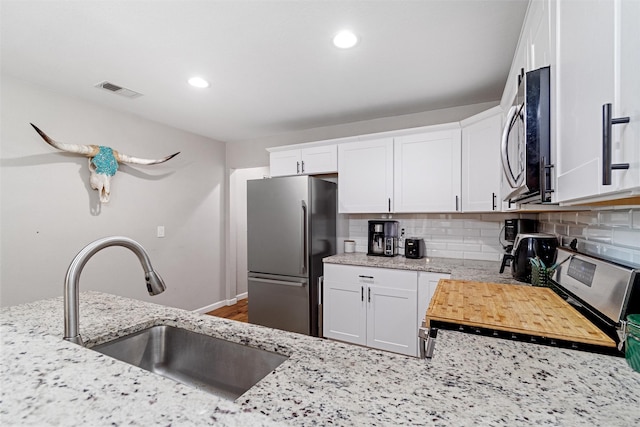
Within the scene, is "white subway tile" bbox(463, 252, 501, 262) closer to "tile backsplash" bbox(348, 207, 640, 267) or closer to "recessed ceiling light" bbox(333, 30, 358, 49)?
"tile backsplash" bbox(348, 207, 640, 267)

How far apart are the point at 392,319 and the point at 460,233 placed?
3.62 ft

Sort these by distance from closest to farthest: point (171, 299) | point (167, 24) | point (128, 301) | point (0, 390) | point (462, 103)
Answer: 1. point (0, 390)
2. point (128, 301)
3. point (167, 24)
4. point (462, 103)
5. point (171, 299)

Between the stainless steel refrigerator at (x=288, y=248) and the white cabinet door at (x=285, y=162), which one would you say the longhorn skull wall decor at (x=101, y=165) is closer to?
the stainless steel refrigerator at (x=288, y=248)

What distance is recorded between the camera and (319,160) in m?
3.17

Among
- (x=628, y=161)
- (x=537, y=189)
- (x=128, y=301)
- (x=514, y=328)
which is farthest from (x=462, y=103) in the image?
(x=128, y=301)

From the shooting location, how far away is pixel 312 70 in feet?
7.18

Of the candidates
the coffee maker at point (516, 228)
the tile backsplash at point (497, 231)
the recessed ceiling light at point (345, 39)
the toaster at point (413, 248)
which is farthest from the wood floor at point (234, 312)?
the recessed ceiling light at point (345, 39)

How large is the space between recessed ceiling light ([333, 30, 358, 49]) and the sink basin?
5.77ft

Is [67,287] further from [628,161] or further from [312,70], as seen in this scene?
[312,70]

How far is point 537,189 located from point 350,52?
59.0 inches

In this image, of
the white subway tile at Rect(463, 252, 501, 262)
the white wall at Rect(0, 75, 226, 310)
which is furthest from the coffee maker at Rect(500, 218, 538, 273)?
the white wall at Rect(0, 75, 226, 310)

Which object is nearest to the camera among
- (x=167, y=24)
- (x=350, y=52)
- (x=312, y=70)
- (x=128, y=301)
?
(x=128, y=301)

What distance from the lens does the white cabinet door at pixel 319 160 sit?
3.10 m

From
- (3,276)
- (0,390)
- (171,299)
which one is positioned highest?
(0,390)
